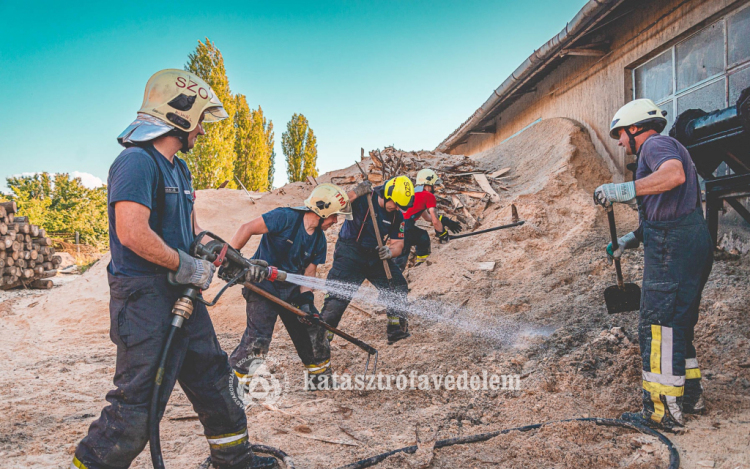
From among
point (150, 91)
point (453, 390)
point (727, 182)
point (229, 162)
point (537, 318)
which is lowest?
point (453, 390)

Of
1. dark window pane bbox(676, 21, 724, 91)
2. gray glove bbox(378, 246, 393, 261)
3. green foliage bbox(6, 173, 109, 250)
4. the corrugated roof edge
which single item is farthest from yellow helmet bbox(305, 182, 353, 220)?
green foliage bbox(6, 173, 109, 250)

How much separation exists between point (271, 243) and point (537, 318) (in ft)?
9.88

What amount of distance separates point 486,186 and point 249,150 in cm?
2279

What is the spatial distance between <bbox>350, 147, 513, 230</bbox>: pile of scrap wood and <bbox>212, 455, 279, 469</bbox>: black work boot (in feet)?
19.7

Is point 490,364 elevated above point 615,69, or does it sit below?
below

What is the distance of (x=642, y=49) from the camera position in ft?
20.3

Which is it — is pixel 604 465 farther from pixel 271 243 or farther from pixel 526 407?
pixel 271 243

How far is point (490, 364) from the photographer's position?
4.01m

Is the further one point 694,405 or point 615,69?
point 615,69

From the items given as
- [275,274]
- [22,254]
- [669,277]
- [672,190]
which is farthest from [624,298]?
[22,254]

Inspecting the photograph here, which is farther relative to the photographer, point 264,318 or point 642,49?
point 642,49

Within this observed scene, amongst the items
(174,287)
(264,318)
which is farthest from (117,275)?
(264,318)

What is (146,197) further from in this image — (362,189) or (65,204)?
(65,204)

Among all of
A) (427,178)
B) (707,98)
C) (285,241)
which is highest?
(707,98)
